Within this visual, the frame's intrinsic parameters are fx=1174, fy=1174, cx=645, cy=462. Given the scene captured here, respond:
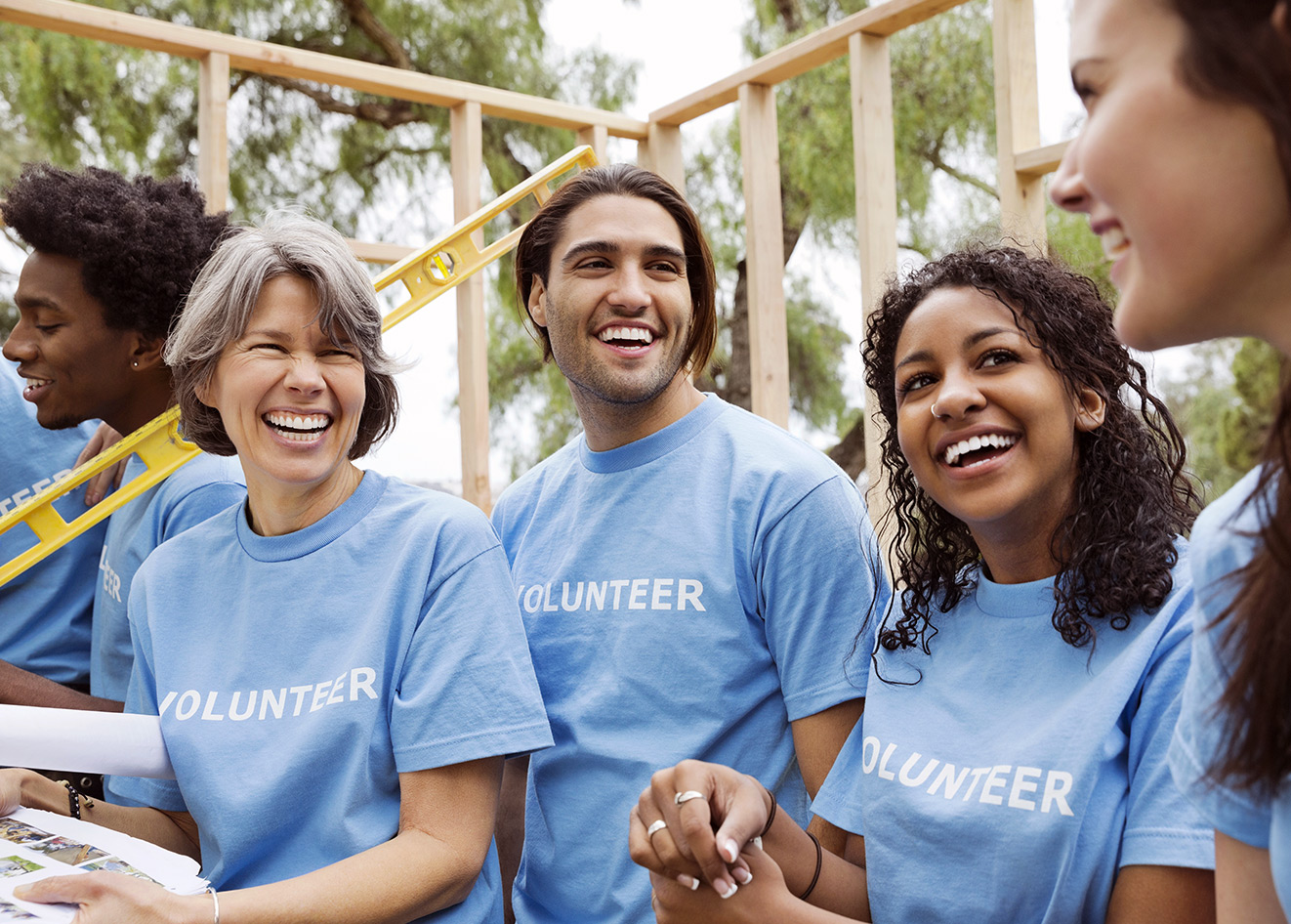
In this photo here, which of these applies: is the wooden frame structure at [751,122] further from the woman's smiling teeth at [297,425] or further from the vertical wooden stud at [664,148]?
the woman's smiling teeth at [297,425]

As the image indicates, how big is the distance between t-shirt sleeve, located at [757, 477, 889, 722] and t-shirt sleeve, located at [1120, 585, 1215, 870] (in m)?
0.39

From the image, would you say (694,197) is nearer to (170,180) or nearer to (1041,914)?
(170,180)

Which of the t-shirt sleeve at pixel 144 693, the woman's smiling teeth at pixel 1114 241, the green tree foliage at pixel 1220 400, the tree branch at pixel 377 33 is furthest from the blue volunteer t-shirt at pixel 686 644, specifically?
the green tree foliage at pixel 1220 400

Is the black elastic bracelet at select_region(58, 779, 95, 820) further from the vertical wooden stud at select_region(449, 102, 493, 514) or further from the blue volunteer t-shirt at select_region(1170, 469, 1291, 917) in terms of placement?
the vertical wooden stud at select_region(449, 102, 493, 514)

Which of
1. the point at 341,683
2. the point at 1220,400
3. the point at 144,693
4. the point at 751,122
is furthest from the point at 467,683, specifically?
the point at 1220,400

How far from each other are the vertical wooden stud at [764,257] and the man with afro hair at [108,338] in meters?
1.82

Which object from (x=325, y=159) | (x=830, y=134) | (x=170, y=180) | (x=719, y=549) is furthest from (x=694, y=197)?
(x=719, y=549)

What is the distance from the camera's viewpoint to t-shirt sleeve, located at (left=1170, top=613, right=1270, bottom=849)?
0.83 meters

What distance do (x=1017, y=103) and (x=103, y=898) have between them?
8.34 ft

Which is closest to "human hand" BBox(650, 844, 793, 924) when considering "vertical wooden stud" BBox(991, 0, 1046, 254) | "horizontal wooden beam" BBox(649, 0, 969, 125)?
"vertical wooden stud" BBox(991, 0, 1046, 254)

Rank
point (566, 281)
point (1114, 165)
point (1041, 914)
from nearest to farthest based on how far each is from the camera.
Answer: point (1114, 165), point (1041, 914), point (566, 281)

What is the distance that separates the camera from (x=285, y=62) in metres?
3.21

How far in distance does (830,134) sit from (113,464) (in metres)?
5.52

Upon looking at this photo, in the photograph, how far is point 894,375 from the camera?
57.6 inches
